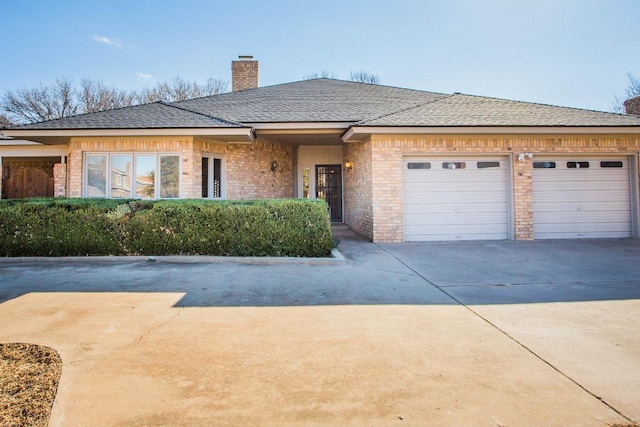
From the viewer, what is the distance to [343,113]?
36.0 ft

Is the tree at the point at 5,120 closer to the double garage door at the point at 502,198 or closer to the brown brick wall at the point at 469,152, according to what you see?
the brown brick wall at the point at 469,152

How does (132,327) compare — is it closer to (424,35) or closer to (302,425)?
(302,425)

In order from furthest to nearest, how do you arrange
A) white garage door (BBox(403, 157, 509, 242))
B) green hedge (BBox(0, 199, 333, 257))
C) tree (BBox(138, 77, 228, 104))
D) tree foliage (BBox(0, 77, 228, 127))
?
tree (BBox(138, 77, 228, 104)) < tree foliage (BBox(0, 77, 228, 127)) < white garage door (BBox(403, 157, 509, 242)) < green hedge (BBox(0, 199, 333, 257))

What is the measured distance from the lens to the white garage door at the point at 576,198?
989 cm

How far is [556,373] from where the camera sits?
2.55 metres

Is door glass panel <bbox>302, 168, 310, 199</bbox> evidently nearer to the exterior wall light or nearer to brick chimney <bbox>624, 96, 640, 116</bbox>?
the exterior wall light

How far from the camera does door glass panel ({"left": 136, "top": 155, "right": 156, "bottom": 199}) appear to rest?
33.0 feet

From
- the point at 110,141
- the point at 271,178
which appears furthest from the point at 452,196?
the point at 110,141

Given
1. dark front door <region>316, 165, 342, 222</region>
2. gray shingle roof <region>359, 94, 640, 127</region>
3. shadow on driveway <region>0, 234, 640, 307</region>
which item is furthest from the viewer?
dark front door <region>316, 165, 342, 222</region>

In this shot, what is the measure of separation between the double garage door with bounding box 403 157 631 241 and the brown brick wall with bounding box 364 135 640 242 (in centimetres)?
26

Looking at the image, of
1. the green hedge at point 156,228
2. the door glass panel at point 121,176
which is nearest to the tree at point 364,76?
the door glass panel at point 121,176

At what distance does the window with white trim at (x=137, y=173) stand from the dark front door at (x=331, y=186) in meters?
6.16

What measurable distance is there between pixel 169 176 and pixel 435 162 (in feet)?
24.6

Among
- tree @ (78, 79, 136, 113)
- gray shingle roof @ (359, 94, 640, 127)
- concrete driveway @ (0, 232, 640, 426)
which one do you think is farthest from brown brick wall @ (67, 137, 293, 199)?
tree @ (78, 79, 136, 113)
